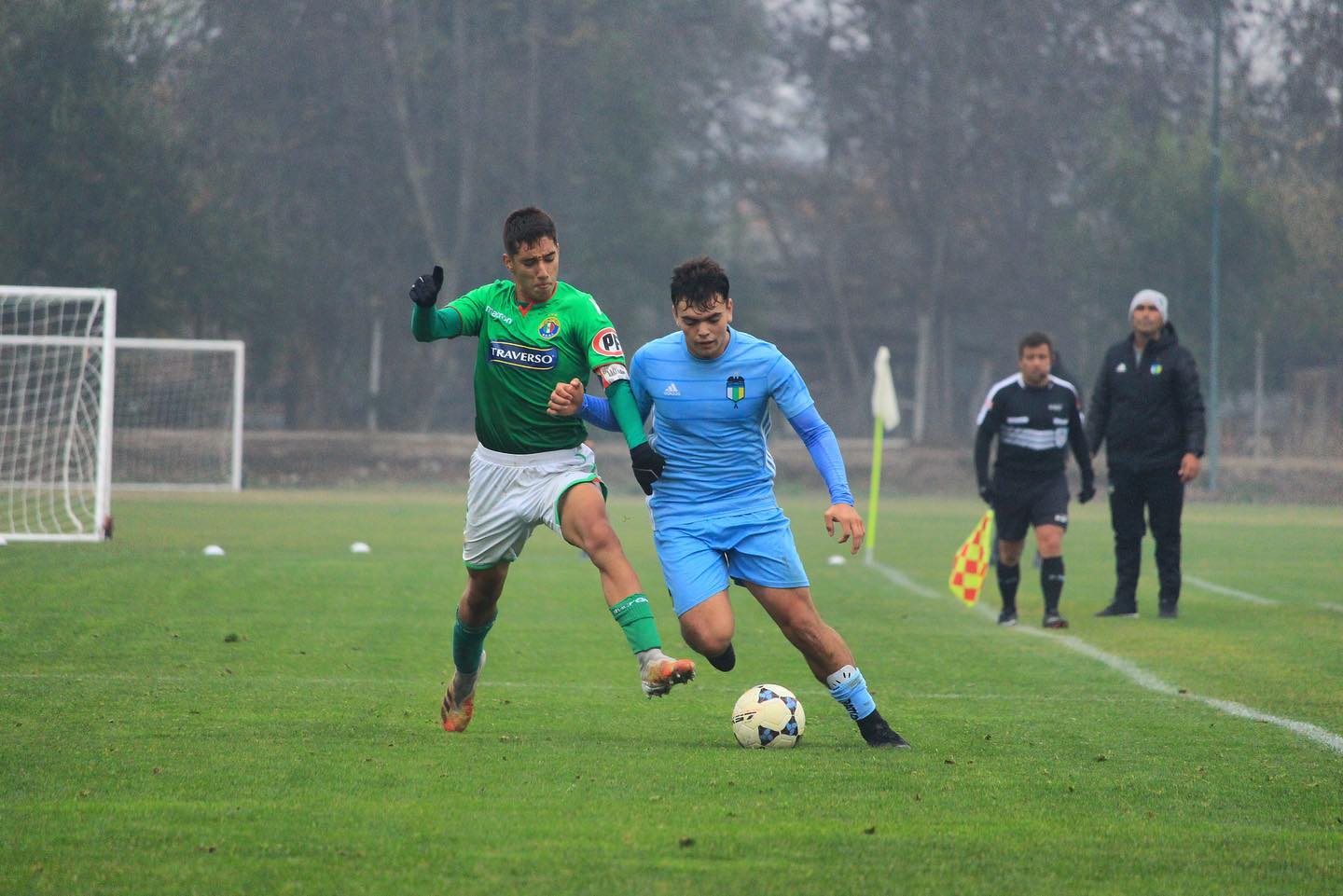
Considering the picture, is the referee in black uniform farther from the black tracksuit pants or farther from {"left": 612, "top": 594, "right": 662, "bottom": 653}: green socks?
{"left": 612, "top": 594, "right": 662, "bottom": 653}: green socks

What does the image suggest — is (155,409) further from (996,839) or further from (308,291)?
(996,839)

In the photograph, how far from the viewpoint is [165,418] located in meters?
36.2

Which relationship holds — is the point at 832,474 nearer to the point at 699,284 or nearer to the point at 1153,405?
the point at 699,284

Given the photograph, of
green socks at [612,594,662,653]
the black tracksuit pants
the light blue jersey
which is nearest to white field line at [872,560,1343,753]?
the black tracksuit pants

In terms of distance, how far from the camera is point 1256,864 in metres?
4.57

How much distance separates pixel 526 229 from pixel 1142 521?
735cm

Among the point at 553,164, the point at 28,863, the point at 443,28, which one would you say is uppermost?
the point at 443,28

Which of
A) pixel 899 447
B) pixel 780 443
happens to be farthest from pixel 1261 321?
pixel 780 443

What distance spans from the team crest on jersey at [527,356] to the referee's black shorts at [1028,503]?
5944mm

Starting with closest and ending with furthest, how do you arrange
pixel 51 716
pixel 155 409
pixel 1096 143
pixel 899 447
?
pixel 51 716
pixel 155 409
pixel 899 447
pixel 1096 143

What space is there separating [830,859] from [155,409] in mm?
33590

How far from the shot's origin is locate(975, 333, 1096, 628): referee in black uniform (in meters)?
11.9

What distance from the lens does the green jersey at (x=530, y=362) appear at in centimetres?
680

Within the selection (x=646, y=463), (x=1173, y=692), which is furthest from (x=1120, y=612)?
(x=646, y=463)
